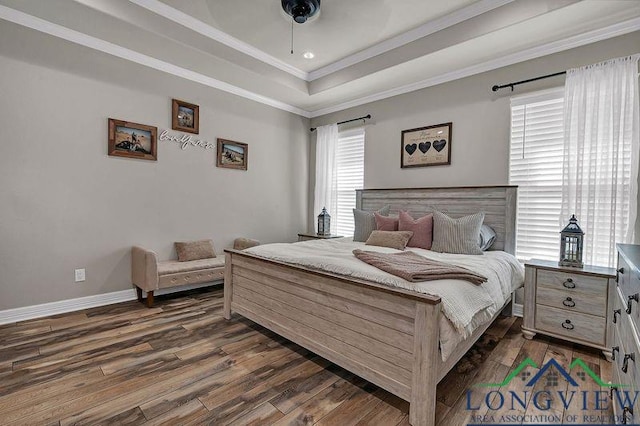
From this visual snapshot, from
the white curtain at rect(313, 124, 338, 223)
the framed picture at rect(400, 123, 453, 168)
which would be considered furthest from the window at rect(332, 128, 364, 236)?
the framed picture at rect(400, 123, 453, 168)

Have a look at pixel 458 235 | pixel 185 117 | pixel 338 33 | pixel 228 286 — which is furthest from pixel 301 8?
pixel 228 286

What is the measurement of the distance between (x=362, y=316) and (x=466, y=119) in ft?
9.24

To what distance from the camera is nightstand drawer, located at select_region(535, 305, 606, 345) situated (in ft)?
7.59

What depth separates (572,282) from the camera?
2422 mm

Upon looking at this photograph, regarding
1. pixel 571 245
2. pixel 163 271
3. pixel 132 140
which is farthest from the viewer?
pixel 132 140

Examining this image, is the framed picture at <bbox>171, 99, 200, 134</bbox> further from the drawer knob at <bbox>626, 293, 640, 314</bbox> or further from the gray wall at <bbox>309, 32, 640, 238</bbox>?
the drawer knob at <bbox>626, 293, 640, 314</bbox>

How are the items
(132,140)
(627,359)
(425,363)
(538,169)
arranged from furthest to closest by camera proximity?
(132,140)
(538,169)
(425,363)
(627,359)

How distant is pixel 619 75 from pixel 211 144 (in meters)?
4.32

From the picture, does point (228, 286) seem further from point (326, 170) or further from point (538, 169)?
point (538, 169)

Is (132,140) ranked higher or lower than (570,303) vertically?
higher

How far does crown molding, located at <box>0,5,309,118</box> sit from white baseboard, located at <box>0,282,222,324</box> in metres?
2.62

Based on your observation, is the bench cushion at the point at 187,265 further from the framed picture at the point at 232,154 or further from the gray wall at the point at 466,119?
the gray wall at the point at 466,119

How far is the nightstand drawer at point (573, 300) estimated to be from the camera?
2307 millimetres
